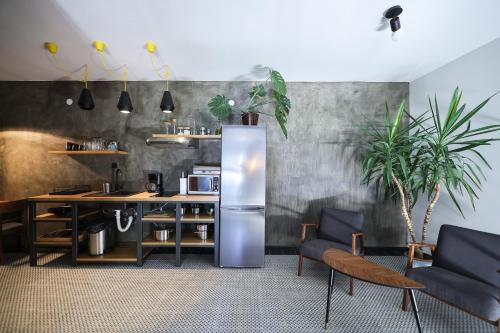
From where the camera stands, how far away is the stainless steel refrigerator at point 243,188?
3080 millimetres

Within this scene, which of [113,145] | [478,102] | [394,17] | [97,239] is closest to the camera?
[394,17]

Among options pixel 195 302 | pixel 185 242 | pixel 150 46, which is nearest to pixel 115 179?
pixel 185 242

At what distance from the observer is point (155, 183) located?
11.5 ft

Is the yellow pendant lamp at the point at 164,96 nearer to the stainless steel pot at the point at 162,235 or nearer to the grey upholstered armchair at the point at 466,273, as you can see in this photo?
the stainless steel pot at the point at 162,235

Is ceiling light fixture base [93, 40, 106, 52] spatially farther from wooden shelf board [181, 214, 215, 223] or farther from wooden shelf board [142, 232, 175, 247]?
wooden shelf board [142, 232, 175, 247]

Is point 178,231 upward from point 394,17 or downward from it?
downward

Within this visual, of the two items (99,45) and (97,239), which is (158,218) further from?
(99,45)

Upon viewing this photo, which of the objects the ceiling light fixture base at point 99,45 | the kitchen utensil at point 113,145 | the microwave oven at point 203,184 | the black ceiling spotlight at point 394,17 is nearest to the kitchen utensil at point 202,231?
the microwave oven at point 203,184

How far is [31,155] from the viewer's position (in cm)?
379

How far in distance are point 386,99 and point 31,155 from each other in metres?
6.39

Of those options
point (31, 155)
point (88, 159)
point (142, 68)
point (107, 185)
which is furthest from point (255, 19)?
point (31, 155)

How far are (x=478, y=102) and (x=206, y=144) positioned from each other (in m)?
3.86

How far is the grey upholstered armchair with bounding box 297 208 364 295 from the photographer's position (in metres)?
2.71

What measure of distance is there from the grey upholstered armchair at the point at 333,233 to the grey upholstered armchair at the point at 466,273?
649 millimetres
